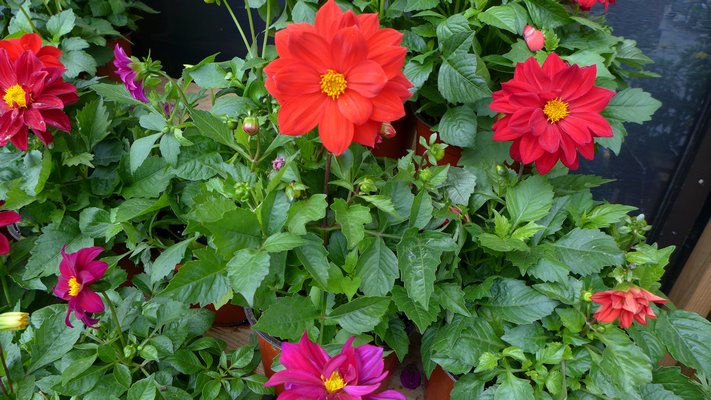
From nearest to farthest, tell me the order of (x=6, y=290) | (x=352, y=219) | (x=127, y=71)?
1. (x=352, y=219)
2. (x=127, y=71)
3. (x=6, y=290)

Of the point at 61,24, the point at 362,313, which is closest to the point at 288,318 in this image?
the point at 362,313

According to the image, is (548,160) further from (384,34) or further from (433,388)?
(433,388)

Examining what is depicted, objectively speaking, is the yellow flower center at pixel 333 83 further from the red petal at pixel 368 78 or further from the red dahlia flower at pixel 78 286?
the red dahlia flower at pixel 78 286

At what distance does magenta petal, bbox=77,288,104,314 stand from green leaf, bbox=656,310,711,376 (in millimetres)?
669

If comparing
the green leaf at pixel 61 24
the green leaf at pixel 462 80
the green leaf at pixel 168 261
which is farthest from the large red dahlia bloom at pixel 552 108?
the green leaf at pixel 61 24

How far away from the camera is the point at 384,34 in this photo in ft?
1.64

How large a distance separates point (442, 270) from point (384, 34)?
304 millimetres

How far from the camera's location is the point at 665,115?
1.15m

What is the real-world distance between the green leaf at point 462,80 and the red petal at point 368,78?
11.1 inches

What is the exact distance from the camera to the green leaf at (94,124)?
2.60 ft

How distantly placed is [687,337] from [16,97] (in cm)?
87

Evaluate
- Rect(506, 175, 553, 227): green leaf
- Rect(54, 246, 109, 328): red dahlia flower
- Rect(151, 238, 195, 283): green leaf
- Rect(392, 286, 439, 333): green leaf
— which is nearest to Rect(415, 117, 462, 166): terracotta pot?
Rect(506, 175, 553, 227): green leaf

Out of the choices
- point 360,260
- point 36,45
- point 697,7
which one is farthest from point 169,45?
point 697,7

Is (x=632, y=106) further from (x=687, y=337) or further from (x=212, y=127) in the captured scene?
(x=212, y=127)
